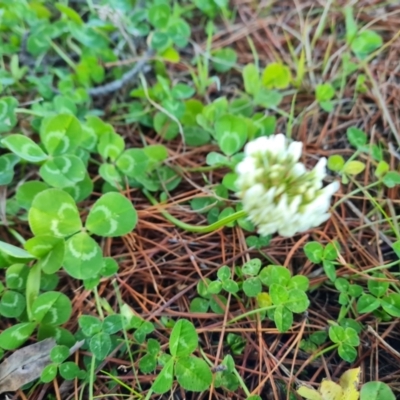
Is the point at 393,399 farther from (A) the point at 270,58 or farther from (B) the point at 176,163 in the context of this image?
(A) the point at 270,58

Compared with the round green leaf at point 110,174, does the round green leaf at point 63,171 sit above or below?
above

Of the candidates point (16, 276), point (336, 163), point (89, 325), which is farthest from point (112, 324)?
point (336, 163)

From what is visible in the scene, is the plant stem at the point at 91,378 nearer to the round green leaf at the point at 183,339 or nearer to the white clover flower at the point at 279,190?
the round green leaf at the point at 183,339

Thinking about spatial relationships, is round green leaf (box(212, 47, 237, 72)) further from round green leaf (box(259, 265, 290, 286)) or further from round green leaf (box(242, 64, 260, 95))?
round green leaf (box(259, 265, 290, 286))

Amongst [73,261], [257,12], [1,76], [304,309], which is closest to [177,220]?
[73,261]

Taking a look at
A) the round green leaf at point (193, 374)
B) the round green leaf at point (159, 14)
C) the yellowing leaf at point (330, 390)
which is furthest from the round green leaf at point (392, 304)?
the round green leaf at point (159, 14)

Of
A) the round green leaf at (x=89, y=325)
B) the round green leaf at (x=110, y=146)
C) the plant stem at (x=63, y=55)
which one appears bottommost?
the round green leaf at (x=89, y=325)
